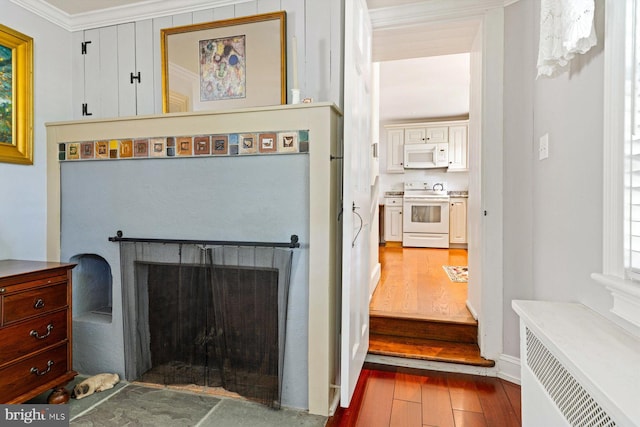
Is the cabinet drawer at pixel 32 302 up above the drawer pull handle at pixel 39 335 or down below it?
above

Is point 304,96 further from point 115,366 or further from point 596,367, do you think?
point 115,366

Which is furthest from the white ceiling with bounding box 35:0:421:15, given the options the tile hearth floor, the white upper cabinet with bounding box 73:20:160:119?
the tile hearth floor

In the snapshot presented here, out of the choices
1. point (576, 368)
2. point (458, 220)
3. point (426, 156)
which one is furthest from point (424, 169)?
point (576, 368)

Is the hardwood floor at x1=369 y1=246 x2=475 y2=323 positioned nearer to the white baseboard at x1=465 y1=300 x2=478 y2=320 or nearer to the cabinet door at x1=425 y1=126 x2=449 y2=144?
the white baseboard at x1=465 y1=300 x2=478 y2=320

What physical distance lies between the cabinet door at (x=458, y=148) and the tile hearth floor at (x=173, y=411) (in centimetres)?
564

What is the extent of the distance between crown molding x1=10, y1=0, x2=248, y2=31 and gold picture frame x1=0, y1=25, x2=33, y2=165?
251mm

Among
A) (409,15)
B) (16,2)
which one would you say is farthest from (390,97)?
(16,2)

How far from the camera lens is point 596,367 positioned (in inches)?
33.6

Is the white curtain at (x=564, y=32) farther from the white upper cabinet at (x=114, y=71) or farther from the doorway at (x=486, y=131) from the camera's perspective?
the white upper cabinet at (x=114, y=71)

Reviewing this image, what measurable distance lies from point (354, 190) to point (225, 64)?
46.9 inches

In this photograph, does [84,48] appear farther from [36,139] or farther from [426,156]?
[426,156]

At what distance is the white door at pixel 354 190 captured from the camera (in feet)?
5.71

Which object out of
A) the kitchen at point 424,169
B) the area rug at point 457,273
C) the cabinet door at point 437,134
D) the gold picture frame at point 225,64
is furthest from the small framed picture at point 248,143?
the cabinet door at point 437,134

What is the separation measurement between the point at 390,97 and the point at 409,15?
3.18 meters
